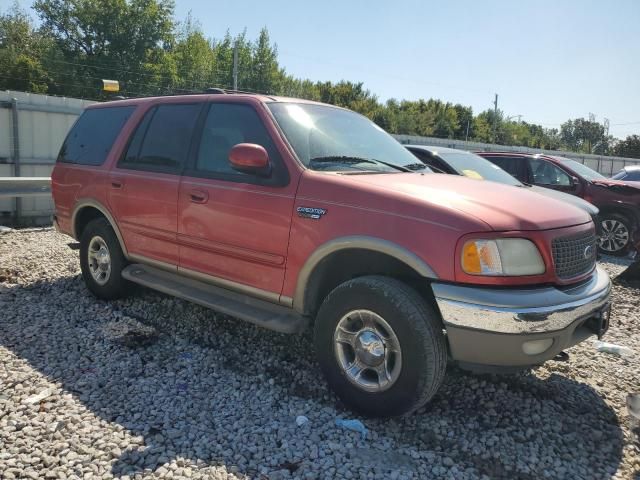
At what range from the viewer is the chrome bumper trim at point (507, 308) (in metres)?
2.62

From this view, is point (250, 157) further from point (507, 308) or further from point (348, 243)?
point (507, 308)

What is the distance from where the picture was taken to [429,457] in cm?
275

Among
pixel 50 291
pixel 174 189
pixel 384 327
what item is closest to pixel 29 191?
pixel 50 291

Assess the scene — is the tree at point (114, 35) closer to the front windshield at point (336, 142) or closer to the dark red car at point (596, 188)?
the dark red car at point (596, 188)

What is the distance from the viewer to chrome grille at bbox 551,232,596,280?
2893 mm

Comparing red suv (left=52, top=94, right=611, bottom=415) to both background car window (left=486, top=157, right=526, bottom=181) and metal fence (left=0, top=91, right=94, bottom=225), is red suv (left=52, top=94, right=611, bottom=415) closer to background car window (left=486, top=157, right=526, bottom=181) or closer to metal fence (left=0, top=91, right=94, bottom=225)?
metal fence (left=0, top=91, right=94, bottom=225)

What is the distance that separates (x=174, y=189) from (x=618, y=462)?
11.4ft

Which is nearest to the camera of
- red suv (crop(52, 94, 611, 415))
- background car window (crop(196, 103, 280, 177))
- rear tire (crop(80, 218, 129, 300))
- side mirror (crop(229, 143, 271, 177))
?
red suv (crop(52, 94, 611, 415))

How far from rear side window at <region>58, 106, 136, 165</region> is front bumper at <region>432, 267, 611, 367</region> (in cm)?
363

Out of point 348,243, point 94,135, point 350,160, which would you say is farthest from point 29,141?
point 348,243

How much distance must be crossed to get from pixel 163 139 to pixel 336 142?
1617 millimetres

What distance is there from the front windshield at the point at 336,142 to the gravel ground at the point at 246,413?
153 centimetres

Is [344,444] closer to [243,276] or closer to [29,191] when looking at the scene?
[243,276]

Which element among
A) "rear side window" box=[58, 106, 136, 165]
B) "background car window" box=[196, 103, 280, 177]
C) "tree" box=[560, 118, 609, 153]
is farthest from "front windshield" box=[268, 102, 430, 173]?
"tree" box=[560, 118, 609, 153]
